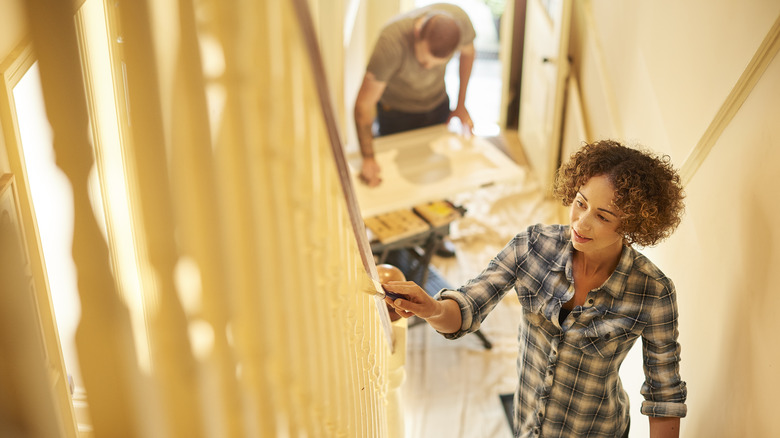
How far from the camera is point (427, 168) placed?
3742mm

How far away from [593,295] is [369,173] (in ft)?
6.94

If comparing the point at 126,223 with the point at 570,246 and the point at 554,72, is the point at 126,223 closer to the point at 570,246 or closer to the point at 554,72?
the point at 570,246

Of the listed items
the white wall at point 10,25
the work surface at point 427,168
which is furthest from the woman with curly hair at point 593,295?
the work surface at point 427,168

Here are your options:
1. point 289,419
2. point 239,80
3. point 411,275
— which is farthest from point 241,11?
point 411,275

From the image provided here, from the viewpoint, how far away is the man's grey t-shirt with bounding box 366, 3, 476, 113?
12.2ft

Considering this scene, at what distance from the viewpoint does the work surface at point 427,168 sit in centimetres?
353

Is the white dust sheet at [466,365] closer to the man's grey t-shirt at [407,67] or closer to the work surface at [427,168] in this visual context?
the work surface at [427,168]

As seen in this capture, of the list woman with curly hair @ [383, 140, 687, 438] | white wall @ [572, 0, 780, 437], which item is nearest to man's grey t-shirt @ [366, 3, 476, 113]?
white wall @ [572, 0, 780, 437]

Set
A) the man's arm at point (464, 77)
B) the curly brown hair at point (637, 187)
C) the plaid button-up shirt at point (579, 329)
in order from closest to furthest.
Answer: the curly brown hair at point (637, 187) → the plaid button-up shirt at point (579, 329) → the man's arm at point (464, 77)

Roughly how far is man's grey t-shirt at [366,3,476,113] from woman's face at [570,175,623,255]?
2351mm

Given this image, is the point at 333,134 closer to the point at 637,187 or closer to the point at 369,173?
the point at 637,187

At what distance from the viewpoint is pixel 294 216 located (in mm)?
892

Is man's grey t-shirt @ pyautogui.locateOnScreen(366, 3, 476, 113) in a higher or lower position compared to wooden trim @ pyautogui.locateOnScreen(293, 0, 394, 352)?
higher

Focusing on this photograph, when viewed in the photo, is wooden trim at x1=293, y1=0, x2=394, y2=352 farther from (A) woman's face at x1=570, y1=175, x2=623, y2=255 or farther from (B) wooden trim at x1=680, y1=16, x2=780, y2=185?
(B) wooden trim at x1=680, y1=16, x2=780, y2=185
